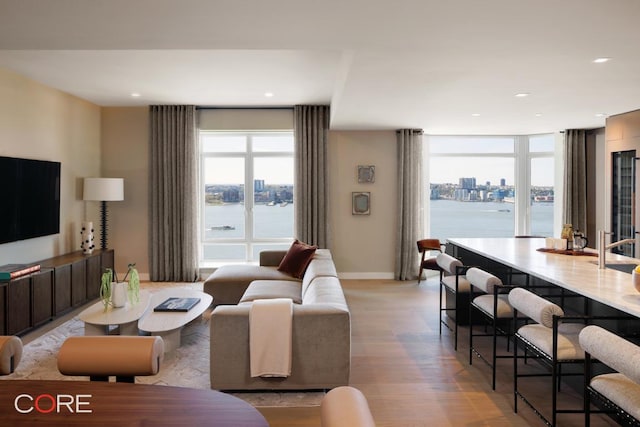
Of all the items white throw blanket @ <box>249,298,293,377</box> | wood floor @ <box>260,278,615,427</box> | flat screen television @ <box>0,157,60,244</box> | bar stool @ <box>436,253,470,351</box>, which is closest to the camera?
wood floor @ <box>260,278,615,427</box>

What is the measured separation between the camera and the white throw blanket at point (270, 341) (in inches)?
115

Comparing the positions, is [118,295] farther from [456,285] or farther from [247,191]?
[247,191]

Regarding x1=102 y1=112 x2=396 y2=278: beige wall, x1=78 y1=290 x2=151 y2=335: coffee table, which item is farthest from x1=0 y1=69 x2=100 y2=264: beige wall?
x1=78 y1=290 x2=151 y2=335: coffee table

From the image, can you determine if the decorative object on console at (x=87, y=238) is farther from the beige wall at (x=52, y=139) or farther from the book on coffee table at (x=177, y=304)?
the book on coffee table at (x=177, y=304)

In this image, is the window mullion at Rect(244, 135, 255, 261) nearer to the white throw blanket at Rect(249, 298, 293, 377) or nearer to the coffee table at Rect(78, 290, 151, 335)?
the coffee table at Rect(78, 290, 151, 335)

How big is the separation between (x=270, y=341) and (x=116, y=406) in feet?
5.55

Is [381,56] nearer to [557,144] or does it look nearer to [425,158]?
[425,158]

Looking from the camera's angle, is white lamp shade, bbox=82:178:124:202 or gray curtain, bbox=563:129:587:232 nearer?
white lamp shade, bbox=82:178:124:202

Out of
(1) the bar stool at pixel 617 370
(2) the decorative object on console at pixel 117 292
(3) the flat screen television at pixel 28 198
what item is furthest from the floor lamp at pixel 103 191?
(1) the bar stool at pixel 617 370

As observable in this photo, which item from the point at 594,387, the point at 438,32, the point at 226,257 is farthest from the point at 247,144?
the point at 594,387

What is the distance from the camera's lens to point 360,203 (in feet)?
23.1

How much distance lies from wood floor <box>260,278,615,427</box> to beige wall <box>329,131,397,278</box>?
190cm

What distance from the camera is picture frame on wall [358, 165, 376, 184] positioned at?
7043 mm

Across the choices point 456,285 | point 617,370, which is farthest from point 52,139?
point 617,370
